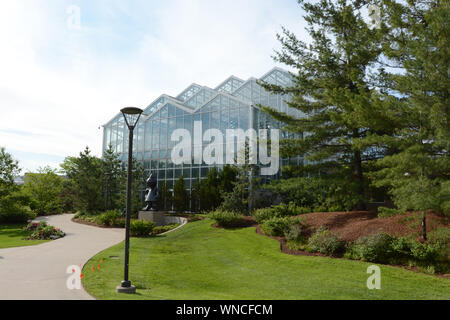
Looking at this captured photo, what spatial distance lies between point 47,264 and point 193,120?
2075cm

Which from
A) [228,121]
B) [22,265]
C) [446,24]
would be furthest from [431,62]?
[228,121]

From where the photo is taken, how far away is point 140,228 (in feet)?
58.4

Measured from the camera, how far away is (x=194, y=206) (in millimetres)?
27922

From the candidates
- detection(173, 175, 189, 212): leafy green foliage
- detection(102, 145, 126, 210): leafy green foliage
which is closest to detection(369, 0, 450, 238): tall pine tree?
detection(173, 175, 189, 212): leafy green foliage

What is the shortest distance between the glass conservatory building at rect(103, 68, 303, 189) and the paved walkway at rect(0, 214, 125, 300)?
1306cm

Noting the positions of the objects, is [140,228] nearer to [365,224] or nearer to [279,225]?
[279,225]

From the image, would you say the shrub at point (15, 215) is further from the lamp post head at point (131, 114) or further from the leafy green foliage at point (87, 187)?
the lamp post head at point (131, 114)

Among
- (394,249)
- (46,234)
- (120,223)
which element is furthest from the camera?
(120,223)

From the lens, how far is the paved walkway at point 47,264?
22.8ft

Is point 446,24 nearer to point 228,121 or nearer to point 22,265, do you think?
point 22,265

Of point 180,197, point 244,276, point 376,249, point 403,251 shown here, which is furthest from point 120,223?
point 403,251

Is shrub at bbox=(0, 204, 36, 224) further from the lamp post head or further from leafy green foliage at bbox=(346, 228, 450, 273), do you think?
leafy green foliage at bbox=(346, 228, 450, 273)
